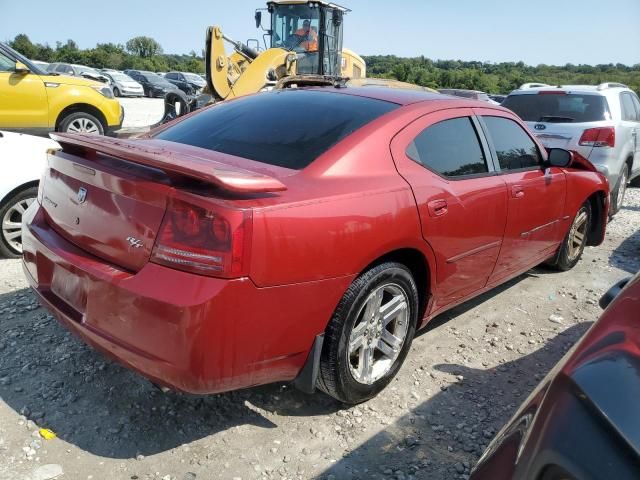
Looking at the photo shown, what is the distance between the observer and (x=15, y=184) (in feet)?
13.6

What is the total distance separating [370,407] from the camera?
2.77 m

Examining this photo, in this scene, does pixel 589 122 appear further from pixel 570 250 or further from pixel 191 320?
pixel 191 320

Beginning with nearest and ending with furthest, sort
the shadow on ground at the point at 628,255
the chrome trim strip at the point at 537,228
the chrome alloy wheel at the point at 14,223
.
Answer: the chrome trim strip at the point at 537,228, the chrome alloy wheel at the point at 14,223, the shadow on ground at the point at 628,255

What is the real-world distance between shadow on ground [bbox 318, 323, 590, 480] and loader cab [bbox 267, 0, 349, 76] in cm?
1014

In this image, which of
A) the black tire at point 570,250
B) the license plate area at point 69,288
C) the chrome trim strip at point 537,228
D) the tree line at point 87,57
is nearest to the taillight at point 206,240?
the license plate area at point 69,288

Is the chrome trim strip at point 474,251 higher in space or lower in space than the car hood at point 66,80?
lower

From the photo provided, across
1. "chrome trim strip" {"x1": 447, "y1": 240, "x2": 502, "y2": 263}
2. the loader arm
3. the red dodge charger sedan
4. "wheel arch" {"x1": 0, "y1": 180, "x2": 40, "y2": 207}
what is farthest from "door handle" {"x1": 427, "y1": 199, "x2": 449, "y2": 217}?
the loader arm

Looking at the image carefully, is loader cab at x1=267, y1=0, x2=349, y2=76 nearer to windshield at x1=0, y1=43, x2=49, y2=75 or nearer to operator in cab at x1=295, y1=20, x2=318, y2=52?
operator in cab at x1=295, y1=20, x2=318, y2=52

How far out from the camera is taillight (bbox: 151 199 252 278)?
1979mm

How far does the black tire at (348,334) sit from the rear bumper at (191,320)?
8 cm

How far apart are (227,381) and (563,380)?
51.5 inches

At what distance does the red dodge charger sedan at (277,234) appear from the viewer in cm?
202

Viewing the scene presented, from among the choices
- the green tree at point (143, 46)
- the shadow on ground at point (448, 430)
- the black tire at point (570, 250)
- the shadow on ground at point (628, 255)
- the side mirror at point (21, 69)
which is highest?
the green tree at point (143, 46)

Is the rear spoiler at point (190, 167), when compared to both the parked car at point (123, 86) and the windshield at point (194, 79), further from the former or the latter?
the windshield at point (194, 79)
